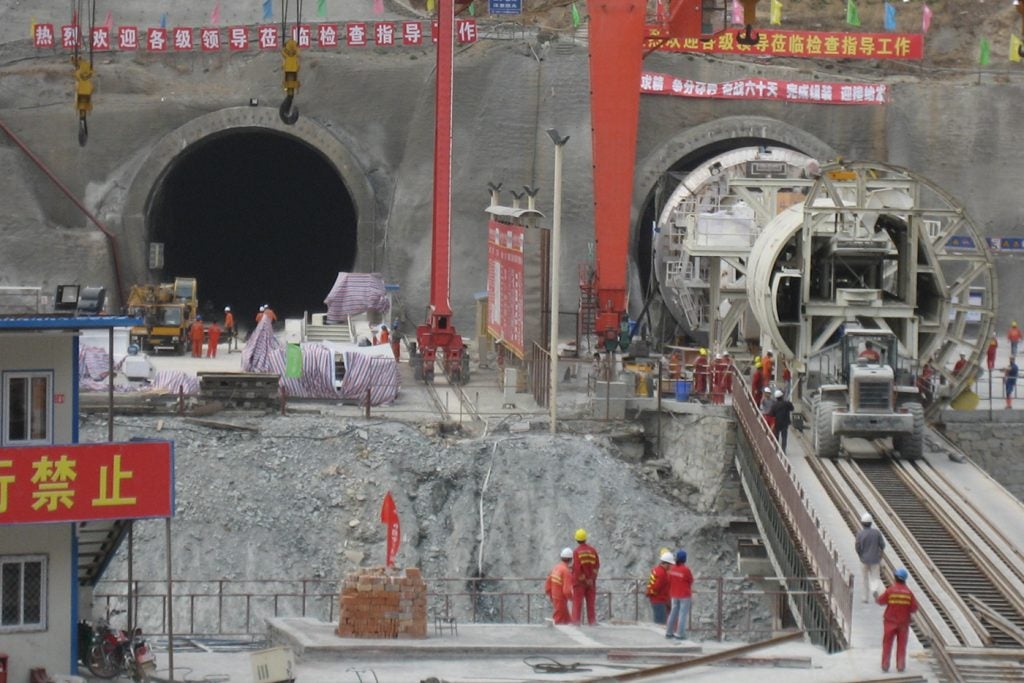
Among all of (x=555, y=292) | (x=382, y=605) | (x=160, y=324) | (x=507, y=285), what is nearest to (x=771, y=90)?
(x=507, y=285)

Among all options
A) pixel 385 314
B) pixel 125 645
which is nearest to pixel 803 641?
pixel 125 645

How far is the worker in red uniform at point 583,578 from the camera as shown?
102 ft

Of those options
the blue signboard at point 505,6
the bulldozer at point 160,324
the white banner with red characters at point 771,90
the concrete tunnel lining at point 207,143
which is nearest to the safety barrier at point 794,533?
the bulldozer at point 160,324

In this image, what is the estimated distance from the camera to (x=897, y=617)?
2767 cm

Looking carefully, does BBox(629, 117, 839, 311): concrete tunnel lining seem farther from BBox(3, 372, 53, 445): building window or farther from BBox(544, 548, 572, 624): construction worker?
BBox(3, 372, 53, 445): building window

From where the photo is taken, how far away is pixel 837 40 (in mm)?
63344

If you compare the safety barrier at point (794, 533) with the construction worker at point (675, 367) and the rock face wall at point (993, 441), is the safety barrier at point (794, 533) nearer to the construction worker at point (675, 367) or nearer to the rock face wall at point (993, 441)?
the construction worker at point (675, 367)

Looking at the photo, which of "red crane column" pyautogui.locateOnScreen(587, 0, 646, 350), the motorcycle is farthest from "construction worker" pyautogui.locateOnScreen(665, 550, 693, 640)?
"red crane column" pyautogui.locateOnScreen(587, 0, 646, 350)

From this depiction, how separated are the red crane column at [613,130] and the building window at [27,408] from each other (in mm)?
22840

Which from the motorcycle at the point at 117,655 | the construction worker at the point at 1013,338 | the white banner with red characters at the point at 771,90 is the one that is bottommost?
the motorcycle at the point at 117,655

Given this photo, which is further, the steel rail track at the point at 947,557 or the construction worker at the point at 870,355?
the construction worker at the point at 870,355

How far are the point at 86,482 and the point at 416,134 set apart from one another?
1398 inches

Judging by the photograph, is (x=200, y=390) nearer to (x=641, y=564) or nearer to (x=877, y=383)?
(x=641, y=564)

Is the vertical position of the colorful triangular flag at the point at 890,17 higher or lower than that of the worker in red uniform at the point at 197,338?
higher
